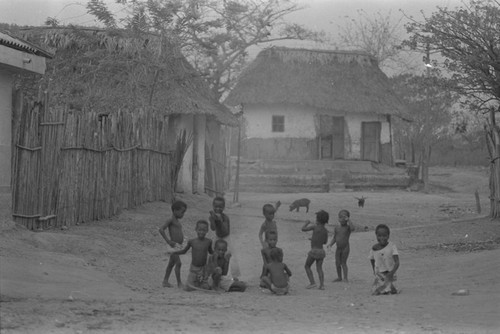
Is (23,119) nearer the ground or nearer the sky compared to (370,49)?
nearer the ground

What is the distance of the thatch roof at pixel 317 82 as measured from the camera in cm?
3481

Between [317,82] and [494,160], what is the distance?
2016 centimetres

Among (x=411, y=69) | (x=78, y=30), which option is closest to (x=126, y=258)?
(x=78, y=30)

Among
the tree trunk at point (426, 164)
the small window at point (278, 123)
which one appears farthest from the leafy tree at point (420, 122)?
the small window at point (278, 123)

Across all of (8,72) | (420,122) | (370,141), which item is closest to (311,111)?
(370,141)

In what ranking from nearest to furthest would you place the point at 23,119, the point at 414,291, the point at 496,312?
the point at 496,312, the point at 414,291, the point at 23,119

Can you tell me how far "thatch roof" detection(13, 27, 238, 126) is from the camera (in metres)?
18.9

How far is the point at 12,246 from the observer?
31.6 ft

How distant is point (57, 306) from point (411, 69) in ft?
136

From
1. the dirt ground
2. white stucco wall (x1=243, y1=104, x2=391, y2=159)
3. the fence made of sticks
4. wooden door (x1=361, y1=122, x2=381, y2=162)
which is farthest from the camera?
wooden door (x1=361, y1=122, x2=381, y2=162)

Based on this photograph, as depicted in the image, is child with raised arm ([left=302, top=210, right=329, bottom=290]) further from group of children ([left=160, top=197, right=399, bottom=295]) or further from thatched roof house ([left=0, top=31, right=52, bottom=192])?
thatched roof house ([left=0, top=31, right=52, bottom=192])

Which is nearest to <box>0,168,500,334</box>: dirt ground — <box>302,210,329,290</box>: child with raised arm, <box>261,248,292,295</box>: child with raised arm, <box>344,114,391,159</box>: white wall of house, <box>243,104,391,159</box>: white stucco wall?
<box>261,248,292,295</box>: child with raised arm

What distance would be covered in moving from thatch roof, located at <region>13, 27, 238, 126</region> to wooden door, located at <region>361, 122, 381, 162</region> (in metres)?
16.5

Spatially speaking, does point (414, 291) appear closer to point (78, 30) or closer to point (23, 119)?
point (23, 119)
